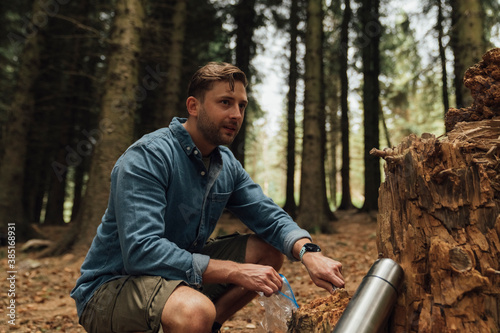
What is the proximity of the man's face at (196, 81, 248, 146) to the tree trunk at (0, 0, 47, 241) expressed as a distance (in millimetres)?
8110

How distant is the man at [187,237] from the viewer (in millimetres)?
2098

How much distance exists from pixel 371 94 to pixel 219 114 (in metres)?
11.7

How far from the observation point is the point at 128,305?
2.14 m

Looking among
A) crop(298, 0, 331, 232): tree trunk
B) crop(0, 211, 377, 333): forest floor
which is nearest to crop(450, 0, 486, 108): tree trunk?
crop(0, 211, 377, 333): forest floor

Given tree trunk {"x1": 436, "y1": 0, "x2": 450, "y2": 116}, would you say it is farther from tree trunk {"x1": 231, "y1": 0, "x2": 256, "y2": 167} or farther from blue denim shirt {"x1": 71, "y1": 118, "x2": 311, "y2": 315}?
blue denim shirt {"x1": 71, "y1": 118, "x2": 311, "y2": 315}

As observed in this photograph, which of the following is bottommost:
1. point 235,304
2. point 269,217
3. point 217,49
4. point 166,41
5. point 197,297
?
point 235,304

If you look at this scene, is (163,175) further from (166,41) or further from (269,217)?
(166,41)

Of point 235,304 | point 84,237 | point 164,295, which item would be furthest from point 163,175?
point 84,237

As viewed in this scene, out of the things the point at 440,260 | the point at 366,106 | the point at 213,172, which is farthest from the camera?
the point at 366,106

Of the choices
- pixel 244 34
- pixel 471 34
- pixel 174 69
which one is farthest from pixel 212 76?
pixel 244 34

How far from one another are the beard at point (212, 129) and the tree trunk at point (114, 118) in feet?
15.2

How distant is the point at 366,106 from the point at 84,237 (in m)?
10.1

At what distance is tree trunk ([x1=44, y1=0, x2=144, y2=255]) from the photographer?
21.9 feet

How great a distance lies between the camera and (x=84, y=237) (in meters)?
6.66
